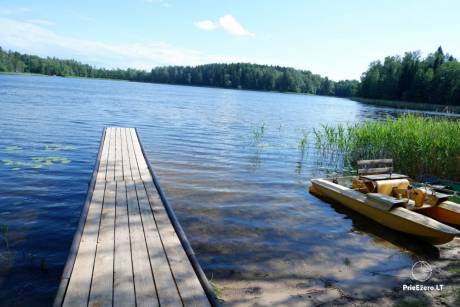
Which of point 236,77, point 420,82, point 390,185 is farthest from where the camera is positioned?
point 236,77

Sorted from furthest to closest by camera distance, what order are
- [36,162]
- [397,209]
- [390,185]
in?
[36,162] → [390,185] → [397,209]

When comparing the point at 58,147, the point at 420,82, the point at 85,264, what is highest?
the point at 420,82

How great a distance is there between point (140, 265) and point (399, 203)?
653 cm

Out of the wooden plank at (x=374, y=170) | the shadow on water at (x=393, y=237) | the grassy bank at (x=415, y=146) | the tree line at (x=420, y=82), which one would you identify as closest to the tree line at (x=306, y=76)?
the tree line at (x=420, y=82)

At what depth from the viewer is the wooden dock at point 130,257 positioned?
3.71 metres

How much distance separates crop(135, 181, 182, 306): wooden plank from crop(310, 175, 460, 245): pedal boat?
5.63 m

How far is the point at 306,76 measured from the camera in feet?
556

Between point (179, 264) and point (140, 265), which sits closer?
point (140, 265)

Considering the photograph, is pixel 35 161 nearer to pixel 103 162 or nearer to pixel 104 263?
pixel 103 162

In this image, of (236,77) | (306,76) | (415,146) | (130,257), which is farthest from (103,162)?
(306,76)

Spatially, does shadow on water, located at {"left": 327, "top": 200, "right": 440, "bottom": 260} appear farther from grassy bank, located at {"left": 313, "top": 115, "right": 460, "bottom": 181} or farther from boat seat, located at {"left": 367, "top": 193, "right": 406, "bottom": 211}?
grassy bank, located at {"left": 313, "top": 115, "right": 460, "bottom": 181}

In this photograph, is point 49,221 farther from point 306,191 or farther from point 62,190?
point 306,191

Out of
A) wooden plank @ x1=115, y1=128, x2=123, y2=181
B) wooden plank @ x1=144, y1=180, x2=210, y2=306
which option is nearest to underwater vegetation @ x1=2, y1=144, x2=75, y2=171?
wooden plank @ x1=115, y1=128, x2=123, y2=181

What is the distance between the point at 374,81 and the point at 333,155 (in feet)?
297
